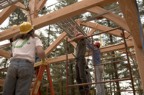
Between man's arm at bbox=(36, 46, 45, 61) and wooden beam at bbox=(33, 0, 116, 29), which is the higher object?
wooden beam at bbox=(33, 0, 116, 29)

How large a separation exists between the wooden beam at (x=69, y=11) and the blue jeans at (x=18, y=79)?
1.66m

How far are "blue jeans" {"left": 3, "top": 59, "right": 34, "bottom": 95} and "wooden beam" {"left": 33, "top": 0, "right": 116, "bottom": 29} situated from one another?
1.66m

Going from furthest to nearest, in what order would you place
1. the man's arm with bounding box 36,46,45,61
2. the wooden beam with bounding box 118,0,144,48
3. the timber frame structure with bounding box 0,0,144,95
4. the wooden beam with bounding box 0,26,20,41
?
1. the wooden beam with bounding box 0,26,20,41
2. the man's arm with bounding box 36,46,45,61
3. the timber frame structure with bounding box 0,0,144,95
4. the wooden beam with bounding box 118,0,144,48

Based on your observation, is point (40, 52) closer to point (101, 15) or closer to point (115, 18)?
point (115, 18)

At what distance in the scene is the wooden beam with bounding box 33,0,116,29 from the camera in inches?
157

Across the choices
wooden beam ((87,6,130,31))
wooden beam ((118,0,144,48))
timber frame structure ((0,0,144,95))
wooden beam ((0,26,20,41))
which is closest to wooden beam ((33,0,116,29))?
timber frame structure ((0,0,144,95))

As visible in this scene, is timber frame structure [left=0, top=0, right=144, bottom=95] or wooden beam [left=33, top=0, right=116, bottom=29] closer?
timber frame structure [left=0, top=0, right=144, bottom=95]

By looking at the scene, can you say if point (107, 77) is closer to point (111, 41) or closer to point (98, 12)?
point (111, 41)

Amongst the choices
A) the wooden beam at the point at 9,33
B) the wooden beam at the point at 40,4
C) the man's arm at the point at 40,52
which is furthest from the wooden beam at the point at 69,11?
the man's arm at the point at 40,52

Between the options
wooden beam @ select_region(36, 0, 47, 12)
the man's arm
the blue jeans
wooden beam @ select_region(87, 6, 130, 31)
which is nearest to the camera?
the blue jeans

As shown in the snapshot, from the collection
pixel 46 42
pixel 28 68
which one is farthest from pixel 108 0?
pixel 46 42

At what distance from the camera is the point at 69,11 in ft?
13.9

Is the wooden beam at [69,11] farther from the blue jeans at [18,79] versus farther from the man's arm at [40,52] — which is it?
the blue jeans at [18,79]

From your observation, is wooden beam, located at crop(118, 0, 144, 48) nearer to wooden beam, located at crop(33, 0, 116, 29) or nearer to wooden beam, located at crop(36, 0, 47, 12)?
wooden beam, located at crop(33, 0, 116, 29)
